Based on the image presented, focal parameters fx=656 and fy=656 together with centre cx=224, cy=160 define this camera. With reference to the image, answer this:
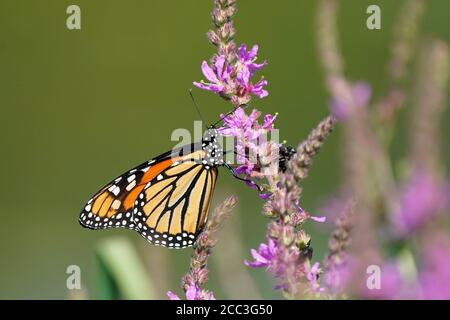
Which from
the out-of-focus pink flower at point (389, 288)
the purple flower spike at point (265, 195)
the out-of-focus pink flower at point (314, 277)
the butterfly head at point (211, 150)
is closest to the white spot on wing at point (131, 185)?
the butterfly head at point (211, 150)

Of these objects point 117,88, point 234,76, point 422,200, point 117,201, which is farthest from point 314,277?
point 117,88

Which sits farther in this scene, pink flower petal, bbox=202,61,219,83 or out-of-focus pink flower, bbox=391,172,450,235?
pink flower petal, bbox=202,61,219,83

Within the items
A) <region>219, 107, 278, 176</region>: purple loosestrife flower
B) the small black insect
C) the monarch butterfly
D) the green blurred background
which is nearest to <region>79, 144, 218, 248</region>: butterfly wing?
the monarch butterfly

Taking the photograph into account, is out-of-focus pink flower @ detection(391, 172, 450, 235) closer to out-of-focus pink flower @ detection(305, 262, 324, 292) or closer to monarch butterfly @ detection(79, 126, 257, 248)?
out-of-focus pink flower @ detection(305, 262, 324, 292)

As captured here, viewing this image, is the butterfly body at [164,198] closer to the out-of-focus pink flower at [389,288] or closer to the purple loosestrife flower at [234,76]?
the purple loosestrife flower at [234,76]

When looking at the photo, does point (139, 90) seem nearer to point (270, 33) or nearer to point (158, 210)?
point (270, 33)

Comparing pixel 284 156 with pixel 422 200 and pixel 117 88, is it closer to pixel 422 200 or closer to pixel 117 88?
pixel 422 200
